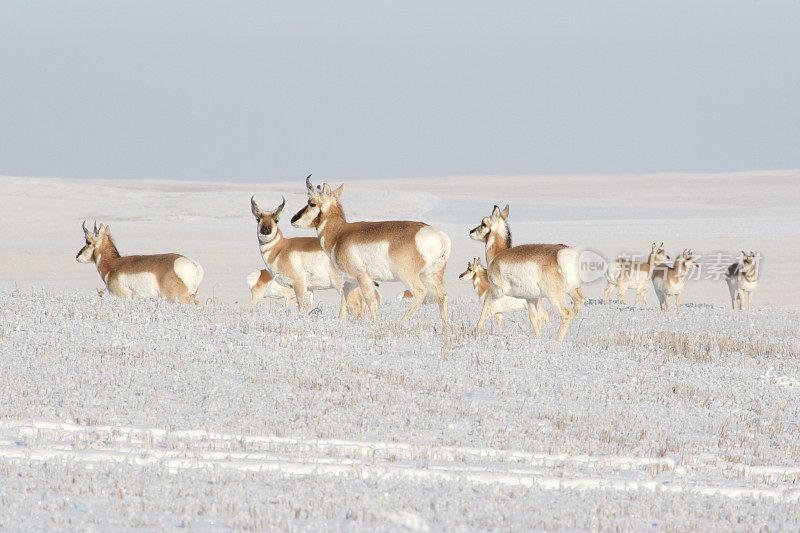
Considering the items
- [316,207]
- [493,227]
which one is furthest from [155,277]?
[493,227]

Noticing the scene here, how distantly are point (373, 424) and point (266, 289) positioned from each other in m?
12.4

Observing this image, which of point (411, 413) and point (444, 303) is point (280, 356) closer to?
point (411, 413)

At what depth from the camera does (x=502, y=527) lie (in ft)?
15.6

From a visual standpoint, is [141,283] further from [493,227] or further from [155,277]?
[493,227]

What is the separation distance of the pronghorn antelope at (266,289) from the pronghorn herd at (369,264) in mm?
2930

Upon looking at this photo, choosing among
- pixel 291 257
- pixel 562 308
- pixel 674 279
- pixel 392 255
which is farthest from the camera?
pixel 674 279

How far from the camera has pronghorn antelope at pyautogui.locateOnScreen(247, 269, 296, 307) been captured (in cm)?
1836

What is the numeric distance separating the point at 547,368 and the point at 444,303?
154 inches

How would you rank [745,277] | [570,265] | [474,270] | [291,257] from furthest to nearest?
[745,277]
[474,270]
[291,257]
[570,265]

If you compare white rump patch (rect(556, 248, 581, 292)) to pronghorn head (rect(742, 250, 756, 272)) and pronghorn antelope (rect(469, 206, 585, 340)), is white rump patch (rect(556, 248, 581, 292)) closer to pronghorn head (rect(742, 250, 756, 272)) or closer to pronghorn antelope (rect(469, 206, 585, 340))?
pronghorn antelope (rect(469, 206, 585, 340))

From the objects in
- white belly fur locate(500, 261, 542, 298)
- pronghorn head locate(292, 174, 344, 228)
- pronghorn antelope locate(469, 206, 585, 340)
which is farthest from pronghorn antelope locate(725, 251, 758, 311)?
pronghorn head locate(292, 174, 344, 228)

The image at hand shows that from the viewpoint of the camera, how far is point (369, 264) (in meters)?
13.1

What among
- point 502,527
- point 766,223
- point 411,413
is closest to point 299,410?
point 411,413

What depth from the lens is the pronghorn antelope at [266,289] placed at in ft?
60.2
